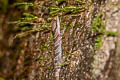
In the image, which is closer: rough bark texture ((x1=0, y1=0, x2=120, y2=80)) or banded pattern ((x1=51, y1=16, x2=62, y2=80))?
rough bark texture ((x1=0, y1=0, x2=120, y2=80))

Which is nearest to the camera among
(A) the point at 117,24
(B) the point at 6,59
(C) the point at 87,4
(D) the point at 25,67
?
(A) the point at 117,24

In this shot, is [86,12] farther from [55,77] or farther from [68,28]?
[55,77]

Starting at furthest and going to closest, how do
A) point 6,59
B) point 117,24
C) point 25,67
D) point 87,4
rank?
point 6,59, point 25,67, point 87,4, point 117,24

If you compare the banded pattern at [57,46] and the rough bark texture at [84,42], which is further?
the banded pattern at [57,46]

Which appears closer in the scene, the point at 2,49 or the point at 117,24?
the point at 117,24

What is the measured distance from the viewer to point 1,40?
6.96 feet

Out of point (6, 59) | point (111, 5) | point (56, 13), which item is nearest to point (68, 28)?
point (56, 13)

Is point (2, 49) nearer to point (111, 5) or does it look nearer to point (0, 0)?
point (0, 0)

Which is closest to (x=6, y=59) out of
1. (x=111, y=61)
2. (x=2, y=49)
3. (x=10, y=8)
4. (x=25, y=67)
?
(x=2, y=49)

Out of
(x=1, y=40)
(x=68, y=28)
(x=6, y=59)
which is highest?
(x=68, y=28)

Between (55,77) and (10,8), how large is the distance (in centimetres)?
137

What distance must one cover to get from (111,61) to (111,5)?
264mm

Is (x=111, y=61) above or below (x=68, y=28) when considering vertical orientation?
below

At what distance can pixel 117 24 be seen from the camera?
0.80 m
